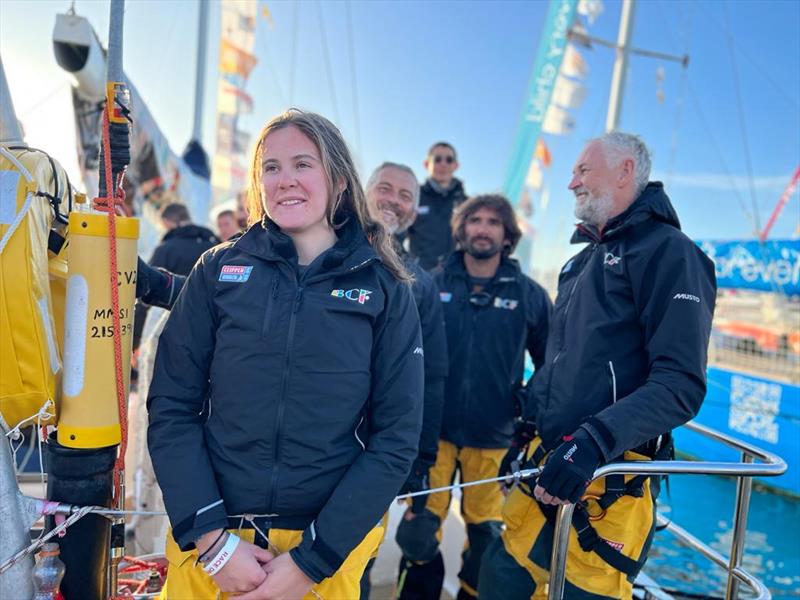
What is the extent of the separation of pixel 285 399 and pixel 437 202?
140 inches

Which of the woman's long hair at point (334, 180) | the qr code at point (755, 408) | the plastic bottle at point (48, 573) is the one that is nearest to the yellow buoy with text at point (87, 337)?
the plastic bottle at point (48, 573)

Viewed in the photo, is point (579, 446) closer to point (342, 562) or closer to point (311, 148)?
point (342, 562)

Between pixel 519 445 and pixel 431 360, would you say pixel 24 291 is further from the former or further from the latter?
pixel 519 445

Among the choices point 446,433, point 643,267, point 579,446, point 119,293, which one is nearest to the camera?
point 119,293

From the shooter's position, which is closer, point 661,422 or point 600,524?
point 661,422

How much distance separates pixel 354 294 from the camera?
1492 millimetres

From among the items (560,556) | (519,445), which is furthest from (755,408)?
(560,556)

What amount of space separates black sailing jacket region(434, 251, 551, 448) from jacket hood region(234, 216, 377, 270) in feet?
4.57

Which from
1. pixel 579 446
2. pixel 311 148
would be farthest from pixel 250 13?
pixel 579 446

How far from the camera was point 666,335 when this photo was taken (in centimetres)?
178

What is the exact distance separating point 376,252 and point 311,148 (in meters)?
0.34

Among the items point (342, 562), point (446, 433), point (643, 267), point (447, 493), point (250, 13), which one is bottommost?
point (447, 493)

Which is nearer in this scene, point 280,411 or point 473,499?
point 280,411

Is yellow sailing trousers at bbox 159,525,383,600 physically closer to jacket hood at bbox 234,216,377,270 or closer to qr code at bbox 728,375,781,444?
jacket hood at bbox 234,216,377,270
